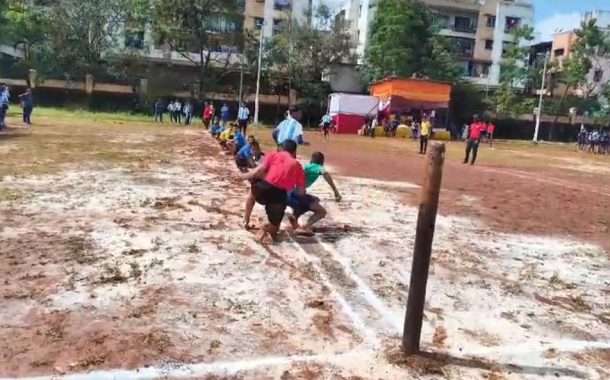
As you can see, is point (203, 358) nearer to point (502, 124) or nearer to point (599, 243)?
point (599, 243)

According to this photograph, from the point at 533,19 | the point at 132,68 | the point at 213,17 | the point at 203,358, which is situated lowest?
the point at 203,358

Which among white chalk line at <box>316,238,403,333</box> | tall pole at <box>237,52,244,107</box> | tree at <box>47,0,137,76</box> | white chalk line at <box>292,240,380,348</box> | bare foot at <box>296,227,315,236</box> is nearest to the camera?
white chalk line at <box>292,240,380,348</box>

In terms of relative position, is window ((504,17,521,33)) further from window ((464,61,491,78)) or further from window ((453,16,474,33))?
window ((464,61,491,78))

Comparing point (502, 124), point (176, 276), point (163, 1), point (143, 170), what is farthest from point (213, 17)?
point (176, 276)

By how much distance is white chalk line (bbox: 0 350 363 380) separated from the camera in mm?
4257

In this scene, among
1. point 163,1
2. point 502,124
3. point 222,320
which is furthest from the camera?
point 502,124

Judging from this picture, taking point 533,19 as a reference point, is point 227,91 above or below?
below

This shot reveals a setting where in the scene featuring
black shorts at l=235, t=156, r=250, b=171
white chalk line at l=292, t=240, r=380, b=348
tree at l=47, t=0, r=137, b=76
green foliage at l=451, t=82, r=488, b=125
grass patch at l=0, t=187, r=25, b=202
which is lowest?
white chalk line at l=292, t=240, r=380, b=348

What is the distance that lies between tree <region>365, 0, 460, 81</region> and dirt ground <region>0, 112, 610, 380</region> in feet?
123

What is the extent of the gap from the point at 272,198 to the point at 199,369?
361 cm

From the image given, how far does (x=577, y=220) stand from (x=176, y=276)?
7594 millimetres

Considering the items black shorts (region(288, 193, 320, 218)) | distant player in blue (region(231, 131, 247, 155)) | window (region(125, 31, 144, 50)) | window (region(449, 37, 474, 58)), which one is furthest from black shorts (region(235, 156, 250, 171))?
window (region(449, 37, 474, 58))

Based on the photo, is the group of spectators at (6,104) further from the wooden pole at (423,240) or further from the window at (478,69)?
the window at (478,69)

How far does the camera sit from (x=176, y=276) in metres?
6.34
